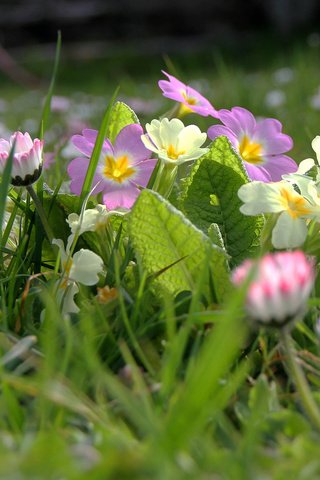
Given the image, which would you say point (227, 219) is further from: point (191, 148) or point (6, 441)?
point (6, 441)

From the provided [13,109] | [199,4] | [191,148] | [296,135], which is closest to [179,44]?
[199,4]

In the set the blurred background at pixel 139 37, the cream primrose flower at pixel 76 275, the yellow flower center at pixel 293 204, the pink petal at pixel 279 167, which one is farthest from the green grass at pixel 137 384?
the blurred background at pixel 139 37

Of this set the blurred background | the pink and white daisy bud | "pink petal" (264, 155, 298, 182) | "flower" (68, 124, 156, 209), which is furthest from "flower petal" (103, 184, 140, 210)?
the blurred background

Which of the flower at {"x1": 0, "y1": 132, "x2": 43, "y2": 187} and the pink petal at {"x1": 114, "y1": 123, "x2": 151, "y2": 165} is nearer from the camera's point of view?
the flower at {"x1": 0, "y1": 132, "x2": 43, "y2": 187}

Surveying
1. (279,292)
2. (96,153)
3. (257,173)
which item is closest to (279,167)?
(257,173)

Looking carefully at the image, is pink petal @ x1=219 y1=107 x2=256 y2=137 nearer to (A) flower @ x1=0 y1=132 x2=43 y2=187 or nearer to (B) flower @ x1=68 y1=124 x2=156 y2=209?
(B) flower @ x1=68 y1=124 x2=156 y2=209
